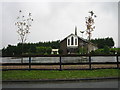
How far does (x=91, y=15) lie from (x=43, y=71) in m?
26.1

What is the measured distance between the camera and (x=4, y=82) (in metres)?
8.88

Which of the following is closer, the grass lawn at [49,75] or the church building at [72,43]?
the grass lawn at [49,75]

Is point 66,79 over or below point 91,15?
below

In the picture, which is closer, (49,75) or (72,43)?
(49,75)

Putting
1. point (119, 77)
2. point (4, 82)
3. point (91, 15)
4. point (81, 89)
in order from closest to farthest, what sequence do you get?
1. point (81, 89)
2. point (4, 82)
3. point (119, 77)
4. point (91, 15)

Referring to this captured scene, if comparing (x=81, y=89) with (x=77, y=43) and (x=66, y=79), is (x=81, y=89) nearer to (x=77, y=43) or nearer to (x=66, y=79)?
(x=66, y=79)

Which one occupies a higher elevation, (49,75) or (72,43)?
(72,43)

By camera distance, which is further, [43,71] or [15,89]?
[43,71]

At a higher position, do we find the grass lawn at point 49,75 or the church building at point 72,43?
the church building at point 72,43

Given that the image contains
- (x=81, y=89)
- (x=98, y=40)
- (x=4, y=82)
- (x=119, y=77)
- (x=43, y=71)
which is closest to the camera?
(x=81, y=89)

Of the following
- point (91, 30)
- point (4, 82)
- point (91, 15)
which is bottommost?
point (4, 82)

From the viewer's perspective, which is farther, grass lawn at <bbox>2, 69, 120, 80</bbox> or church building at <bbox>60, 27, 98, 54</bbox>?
church building at <bbox>60, 27, 98, 54</bbox>

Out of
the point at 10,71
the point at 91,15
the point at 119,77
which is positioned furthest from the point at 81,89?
the point at 91,15

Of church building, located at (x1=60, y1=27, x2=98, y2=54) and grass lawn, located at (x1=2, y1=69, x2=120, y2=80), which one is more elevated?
church building, located at (x1=60, y1=27, x2=98, y2=54)
